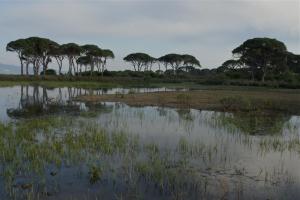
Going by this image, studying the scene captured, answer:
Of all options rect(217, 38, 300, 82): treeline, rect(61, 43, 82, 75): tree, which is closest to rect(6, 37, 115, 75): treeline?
rect(61, 43, 82, 75): tree

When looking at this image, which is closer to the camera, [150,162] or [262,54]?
[150,162]

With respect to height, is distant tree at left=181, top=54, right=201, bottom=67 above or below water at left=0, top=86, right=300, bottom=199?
above

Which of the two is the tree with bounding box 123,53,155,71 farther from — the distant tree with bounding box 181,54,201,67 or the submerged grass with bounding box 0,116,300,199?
the submerged grass with bounding box 0,116,300,199

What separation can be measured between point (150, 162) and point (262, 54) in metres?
62.1

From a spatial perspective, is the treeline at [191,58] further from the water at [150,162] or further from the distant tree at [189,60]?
the water at [150,162]

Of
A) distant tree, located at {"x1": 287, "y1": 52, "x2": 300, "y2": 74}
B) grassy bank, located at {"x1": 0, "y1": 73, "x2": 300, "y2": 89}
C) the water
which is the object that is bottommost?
the water

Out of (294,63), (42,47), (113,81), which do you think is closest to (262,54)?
(294,63)

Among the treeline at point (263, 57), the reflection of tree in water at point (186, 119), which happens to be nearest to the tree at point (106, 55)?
the treeline at point (263, 57)

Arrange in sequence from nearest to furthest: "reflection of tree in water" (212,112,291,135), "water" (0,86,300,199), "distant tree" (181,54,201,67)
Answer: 1. "water" (0,86,300,199)
2. "reflection of tree in water" (212,112,291,135)
3. "distant tree" (181,54,201,67)

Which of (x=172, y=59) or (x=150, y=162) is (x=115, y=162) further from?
(x=172, y=59)

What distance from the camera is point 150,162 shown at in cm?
1123

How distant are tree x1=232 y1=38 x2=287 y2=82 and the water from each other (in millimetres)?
52249

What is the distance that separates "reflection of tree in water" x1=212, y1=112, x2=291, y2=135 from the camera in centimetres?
1845

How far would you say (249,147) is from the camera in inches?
563
